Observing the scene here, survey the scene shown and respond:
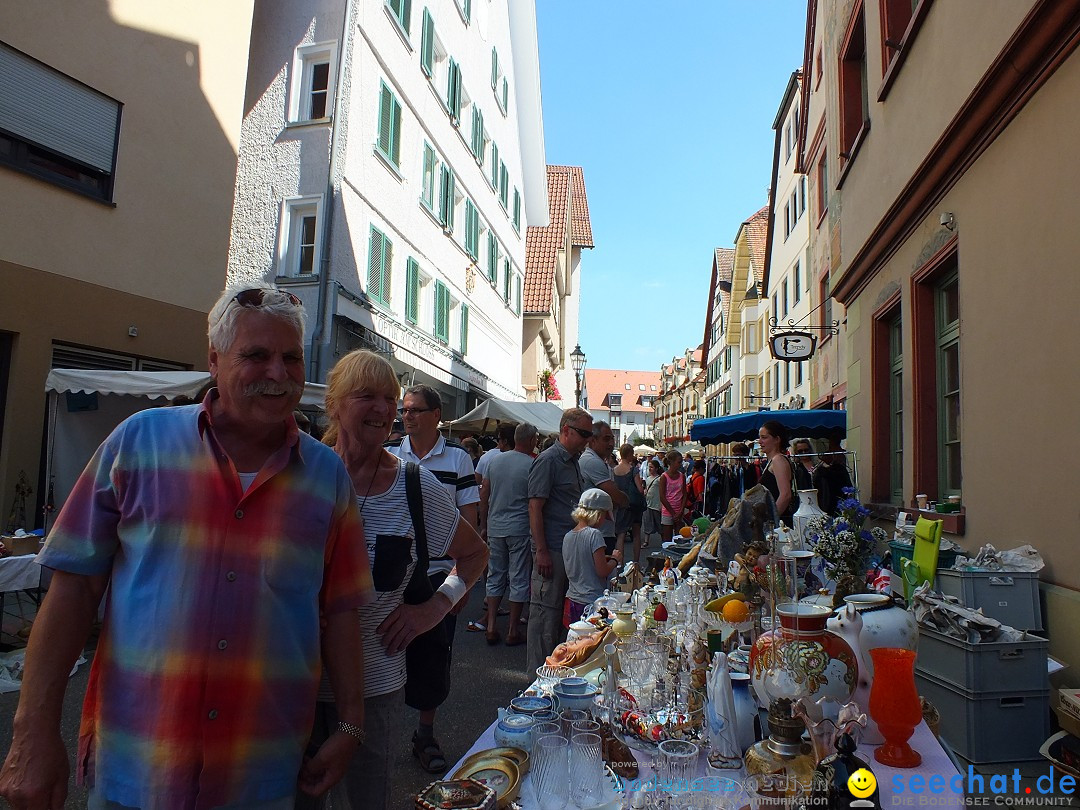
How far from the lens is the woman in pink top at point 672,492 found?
11336mm

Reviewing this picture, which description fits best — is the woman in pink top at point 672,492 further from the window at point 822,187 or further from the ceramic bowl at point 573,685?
the ceramic bowl at point 573,685

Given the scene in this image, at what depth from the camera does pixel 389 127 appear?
42.5 ft

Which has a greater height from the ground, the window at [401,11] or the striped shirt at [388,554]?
the window at [401,11]

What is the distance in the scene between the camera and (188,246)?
9.88 meters

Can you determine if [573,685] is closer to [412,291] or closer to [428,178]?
[412,291]

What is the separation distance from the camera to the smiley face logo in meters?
1.52

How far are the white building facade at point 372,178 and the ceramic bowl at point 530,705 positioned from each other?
9264 millimetres

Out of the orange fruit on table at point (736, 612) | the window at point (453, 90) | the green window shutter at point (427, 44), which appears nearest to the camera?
the orange fruit on table at point (736, 612)

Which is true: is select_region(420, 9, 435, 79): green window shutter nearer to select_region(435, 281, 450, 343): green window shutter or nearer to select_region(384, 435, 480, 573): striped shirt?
select_region(435, 281, 450, 343): green window shutter

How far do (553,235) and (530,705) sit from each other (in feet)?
99.9

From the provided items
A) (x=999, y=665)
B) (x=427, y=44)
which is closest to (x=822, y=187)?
(x=427, y=44)

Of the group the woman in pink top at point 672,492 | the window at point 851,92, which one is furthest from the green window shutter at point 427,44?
the woman in pink top at point 672,492

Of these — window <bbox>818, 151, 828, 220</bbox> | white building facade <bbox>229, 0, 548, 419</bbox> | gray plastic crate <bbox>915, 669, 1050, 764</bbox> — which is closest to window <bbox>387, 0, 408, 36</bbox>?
white building facade <bbox>229, 0, 548, 419</bbox>

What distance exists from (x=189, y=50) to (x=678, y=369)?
70473mm
